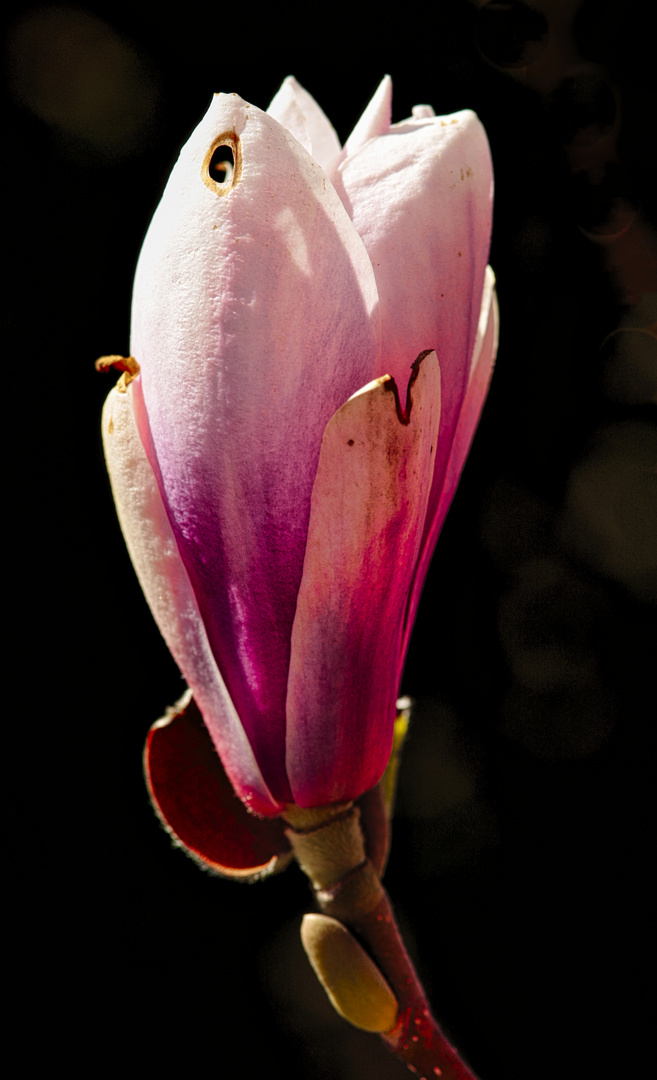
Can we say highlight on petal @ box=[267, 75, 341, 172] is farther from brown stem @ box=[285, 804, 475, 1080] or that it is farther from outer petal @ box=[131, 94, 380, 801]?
brown stem @ box=[285, 804, 475, 1080]

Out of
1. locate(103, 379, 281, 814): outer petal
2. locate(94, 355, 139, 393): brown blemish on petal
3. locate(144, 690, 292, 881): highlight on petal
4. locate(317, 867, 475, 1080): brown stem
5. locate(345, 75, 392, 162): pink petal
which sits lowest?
locate(317, 867, 475, 1080): brown stem

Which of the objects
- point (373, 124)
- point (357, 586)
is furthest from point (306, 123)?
point (357, 586)

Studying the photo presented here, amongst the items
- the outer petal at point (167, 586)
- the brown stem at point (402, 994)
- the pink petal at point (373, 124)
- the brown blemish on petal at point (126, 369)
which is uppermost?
the pink petal at point (373, 124)

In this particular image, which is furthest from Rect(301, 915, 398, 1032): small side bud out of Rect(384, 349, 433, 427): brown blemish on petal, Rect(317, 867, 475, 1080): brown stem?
Rect(384, 349, 433, 427): brown blemish on petal

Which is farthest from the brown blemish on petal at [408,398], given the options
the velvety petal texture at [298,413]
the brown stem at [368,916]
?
the brown stem at [368,916]

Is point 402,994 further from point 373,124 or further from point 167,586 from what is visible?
point 373,124

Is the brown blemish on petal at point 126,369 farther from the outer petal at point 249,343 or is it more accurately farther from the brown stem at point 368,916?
the brown stem at point 368,916

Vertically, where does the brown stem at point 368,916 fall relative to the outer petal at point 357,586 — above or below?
below

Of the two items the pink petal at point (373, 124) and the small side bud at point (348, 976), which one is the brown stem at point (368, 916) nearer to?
the small side bud at point (348, 976)
